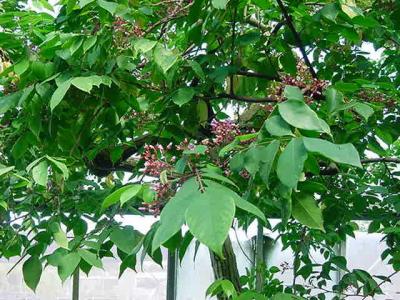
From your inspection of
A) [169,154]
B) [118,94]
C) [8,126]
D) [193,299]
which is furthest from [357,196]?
[193,299]

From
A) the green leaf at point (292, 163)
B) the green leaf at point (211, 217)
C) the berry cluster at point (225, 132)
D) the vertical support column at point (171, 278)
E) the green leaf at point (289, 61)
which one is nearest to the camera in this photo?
the green leaf at point (211, 217)

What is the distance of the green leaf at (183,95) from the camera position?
3.17 feet

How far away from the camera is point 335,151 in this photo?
59 cm

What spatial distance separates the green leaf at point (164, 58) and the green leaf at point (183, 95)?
0.08m

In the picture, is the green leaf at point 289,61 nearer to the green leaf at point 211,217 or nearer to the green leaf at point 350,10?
the green leaf at point 350,10

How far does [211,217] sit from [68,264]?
0.39 meters

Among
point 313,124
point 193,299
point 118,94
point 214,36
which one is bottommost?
point 193,299

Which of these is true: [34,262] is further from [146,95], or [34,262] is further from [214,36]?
[214,36]

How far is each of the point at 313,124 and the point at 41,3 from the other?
3.39ft

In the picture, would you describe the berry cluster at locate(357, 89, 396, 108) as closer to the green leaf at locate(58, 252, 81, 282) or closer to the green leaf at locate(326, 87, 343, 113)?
the green leaf at locate(326, 87, 343, 113)

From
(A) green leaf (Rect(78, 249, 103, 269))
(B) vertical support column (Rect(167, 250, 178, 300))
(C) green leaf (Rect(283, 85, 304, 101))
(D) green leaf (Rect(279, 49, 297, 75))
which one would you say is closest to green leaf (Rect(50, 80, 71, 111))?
(A) green leaf (Rect(78, 249, 103, 269))

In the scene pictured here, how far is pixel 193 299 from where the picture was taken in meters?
3.24

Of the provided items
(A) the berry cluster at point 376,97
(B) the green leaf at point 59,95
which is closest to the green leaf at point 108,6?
(B) the green leaf at point 59,95

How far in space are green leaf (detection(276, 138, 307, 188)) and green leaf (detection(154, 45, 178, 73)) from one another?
33cm
